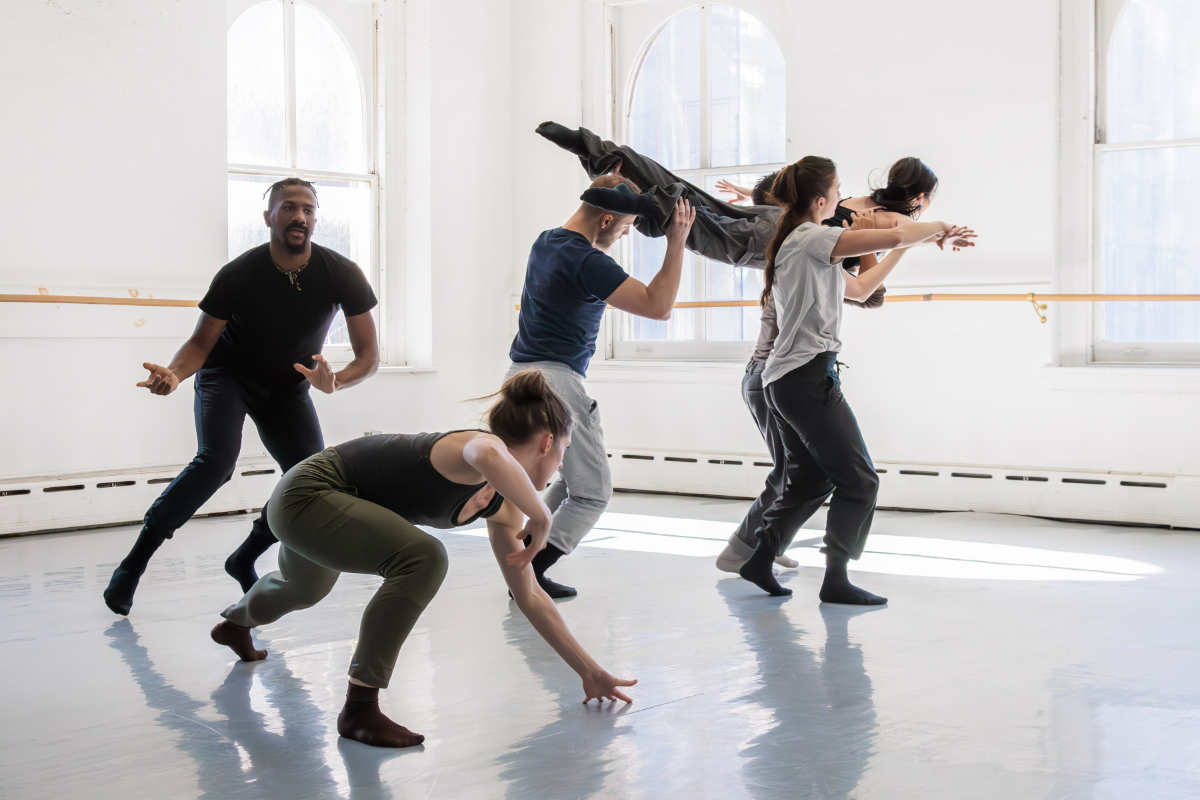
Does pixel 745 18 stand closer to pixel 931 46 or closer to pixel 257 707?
pixel 931 46

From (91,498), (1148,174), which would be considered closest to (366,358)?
(91,498)

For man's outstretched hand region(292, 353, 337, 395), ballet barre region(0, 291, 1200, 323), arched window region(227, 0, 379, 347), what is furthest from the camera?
arched window region(227, 0, 379, 347)

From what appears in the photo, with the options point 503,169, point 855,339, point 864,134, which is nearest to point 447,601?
point 855,339

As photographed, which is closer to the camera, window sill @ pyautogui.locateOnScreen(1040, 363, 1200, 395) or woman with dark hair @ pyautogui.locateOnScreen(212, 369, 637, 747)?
woman with dark hair @ pyautogui.locateOnScreen(212, 369, 637, 747)

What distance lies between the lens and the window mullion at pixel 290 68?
6484 mm

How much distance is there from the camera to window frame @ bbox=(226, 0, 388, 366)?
21.3 feet

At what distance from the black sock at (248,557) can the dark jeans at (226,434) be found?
24 millimetres

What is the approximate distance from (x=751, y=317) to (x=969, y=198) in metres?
1.37

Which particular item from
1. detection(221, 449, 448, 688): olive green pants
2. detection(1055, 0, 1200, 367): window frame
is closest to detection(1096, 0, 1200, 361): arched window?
detection(1055, 0, 1200, 367): window frame

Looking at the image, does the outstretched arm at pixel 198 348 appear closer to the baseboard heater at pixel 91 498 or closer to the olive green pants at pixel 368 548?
the olive green pants at pixel 368 548

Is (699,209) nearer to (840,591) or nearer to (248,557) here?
(840,591)

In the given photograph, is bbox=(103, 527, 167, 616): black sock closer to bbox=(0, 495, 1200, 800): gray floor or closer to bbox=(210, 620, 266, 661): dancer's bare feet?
bbox=(0, 495, 1200, 800): gray floor

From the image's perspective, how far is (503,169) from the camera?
7305 millimetres

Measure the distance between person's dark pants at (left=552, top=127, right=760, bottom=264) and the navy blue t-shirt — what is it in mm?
232
